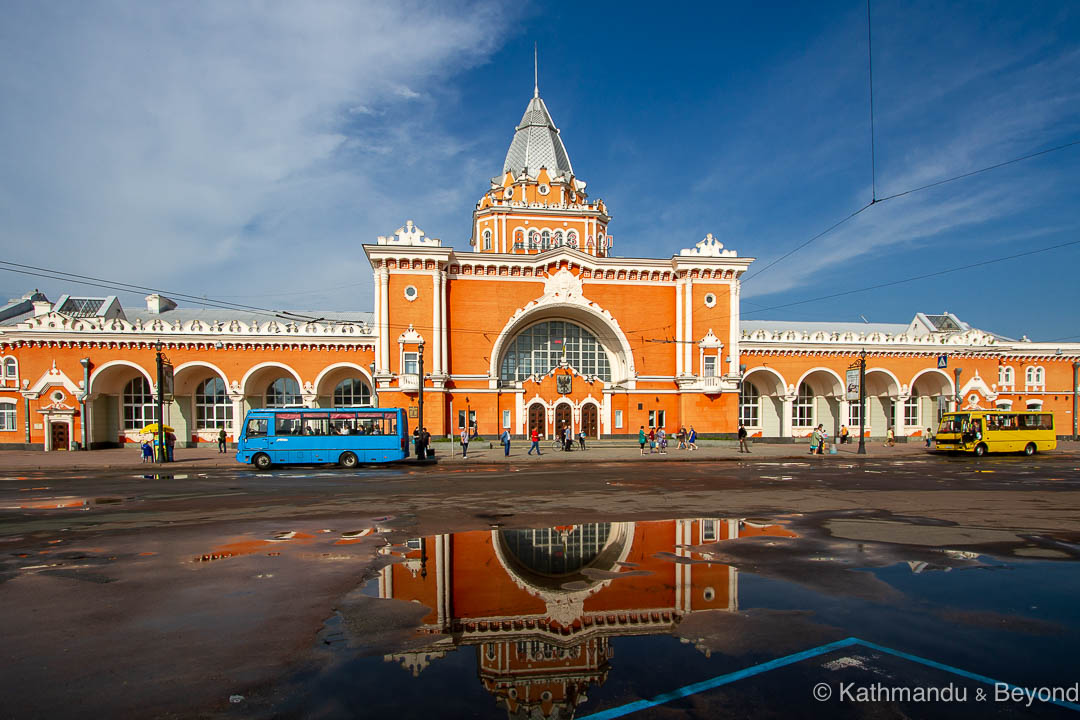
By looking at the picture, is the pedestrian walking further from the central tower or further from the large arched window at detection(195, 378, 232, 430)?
the large arched window at detection(195, 378, 232, 430)

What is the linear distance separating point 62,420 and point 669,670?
128 feet

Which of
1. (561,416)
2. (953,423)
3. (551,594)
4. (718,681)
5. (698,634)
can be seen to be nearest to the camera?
(718,681)

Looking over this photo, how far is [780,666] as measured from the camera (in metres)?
4.58

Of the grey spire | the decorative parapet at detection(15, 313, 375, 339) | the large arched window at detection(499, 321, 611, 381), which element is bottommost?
the large arched window at detection(499, 321, 611, 381)

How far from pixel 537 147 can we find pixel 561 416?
20.2m

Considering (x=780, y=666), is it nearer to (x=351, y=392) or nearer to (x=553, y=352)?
(x=553, y=352)

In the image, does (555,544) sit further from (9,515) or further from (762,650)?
(9,515)

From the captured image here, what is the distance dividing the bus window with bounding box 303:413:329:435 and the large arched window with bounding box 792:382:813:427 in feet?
102

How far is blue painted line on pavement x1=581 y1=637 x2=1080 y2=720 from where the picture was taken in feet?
12.9

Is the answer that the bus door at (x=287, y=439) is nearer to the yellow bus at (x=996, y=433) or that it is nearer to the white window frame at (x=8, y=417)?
the white window frame at (x=8, y=417)

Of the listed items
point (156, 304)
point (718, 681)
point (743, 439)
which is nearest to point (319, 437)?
point (743, 439)

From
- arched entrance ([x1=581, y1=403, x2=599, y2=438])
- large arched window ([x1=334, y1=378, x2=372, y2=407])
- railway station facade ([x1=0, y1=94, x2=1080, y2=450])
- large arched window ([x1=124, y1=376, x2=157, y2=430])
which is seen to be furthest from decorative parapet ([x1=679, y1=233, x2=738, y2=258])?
large arched window ([x1=124, y1=376, x2=157, y2=430])

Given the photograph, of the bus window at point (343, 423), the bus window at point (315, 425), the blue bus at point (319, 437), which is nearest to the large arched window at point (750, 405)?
the blue bus at point (319, 437)

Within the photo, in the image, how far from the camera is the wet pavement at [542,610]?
4180 mm
